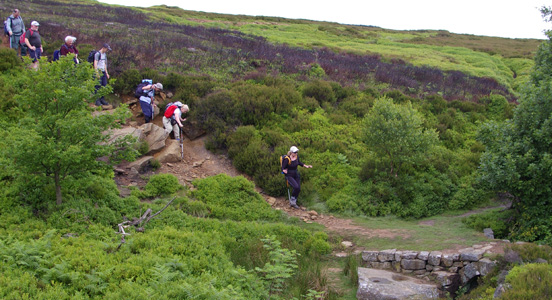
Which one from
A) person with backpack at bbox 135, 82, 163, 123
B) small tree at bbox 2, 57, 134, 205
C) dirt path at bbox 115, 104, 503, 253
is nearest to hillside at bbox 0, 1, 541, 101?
person with backpack at bbox 135, 82, 163, 123

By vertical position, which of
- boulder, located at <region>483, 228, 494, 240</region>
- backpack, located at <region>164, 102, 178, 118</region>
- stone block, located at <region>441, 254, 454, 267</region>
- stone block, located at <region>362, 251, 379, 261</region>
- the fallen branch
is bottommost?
stone block, located at <region>362, 251, 379, 261</region>

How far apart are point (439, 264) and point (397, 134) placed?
509 centimetres

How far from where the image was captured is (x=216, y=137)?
15.0m

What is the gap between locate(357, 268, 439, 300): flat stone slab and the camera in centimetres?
776

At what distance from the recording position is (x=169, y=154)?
13500 mm

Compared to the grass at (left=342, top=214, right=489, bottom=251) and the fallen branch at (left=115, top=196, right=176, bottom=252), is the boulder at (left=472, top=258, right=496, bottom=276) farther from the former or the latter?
the fallen branch at (left=115, top=196, right=176, bottom=252)

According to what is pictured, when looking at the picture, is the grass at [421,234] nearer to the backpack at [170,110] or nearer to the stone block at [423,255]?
the stone block at [423,255]

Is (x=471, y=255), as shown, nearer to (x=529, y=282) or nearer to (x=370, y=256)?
(x=529, y=282)

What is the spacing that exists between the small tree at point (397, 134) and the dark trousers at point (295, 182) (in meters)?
2.90

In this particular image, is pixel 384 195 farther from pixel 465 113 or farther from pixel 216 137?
pixel 465 113

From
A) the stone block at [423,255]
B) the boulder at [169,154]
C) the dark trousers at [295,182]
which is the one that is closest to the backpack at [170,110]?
the boulder at [169,154]

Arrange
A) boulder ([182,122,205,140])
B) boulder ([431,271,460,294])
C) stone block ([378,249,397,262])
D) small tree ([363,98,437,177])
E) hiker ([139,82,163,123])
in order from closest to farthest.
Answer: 1. boulder ([431,271,460,294])
2. stone block ([378,249,397,262])
3. small tree ([363,98,437,177])
4. hiker ([139,82,163,123])
5. boulder ([182,122,205,140])

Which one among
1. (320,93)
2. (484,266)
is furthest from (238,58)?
(484,266)

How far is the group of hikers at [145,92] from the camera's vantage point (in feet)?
41.6
